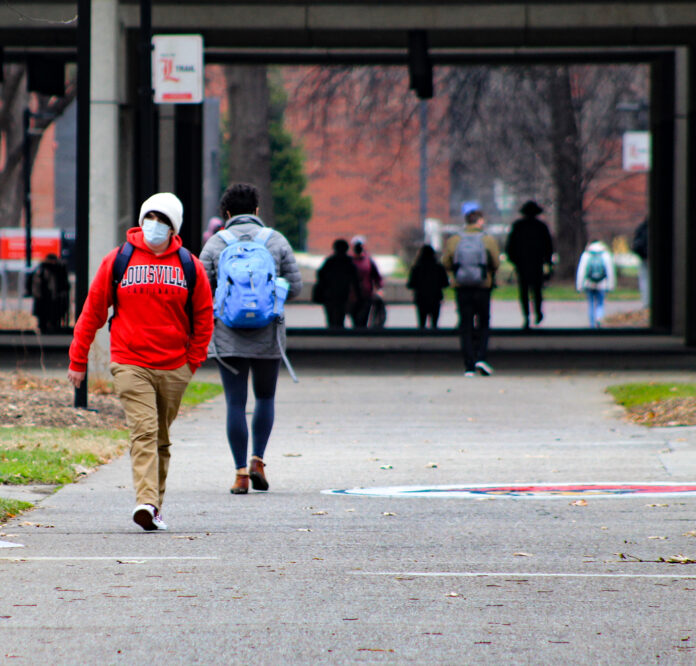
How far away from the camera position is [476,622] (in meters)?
5.11

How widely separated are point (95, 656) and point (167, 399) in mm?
2410

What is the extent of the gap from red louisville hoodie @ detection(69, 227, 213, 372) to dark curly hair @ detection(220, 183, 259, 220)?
4.02 ft

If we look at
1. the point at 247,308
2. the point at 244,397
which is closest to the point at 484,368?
the point at 244,397

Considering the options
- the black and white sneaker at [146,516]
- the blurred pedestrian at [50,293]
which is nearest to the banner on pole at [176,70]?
the blurred pedestrian at [50,293]

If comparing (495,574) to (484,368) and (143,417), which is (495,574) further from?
(484,368)

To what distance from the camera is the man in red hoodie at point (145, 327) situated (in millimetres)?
6766

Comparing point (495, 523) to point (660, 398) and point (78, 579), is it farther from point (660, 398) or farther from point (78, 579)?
point (660, 398)

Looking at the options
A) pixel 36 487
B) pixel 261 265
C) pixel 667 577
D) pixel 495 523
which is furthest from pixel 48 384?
pixel 667 577

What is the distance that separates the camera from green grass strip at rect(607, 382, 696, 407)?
12.6 m

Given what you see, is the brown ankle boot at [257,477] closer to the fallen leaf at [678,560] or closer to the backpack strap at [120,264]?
the backpack strap at [120,264]

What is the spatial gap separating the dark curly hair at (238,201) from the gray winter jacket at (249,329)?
55 mm

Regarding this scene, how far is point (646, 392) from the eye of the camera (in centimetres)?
1318

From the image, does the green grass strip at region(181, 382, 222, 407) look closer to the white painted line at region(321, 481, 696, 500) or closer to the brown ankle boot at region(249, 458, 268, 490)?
the brown ankle boot at region(249, 458, 268, 490)

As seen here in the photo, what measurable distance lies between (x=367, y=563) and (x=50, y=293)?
49.2 ft
